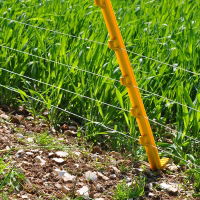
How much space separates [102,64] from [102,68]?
0.08 meters

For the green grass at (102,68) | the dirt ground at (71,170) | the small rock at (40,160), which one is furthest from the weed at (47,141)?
the green grass at (102,68)

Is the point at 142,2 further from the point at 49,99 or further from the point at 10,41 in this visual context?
the point at 49,99

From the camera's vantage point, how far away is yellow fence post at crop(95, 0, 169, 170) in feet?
11.5

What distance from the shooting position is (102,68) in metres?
4.34

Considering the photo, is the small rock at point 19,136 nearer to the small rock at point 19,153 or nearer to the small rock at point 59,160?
the small rock at point 19,153

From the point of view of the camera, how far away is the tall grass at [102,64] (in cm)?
414

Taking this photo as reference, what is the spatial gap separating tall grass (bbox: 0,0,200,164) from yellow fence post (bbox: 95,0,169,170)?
0.22 m

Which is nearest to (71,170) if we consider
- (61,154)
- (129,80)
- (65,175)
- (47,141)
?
(65,175)

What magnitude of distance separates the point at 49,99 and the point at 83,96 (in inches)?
10.5

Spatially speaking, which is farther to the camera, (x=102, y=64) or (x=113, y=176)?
(x=102, y=64)

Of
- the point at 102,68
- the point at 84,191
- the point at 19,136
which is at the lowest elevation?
the point at 84,191

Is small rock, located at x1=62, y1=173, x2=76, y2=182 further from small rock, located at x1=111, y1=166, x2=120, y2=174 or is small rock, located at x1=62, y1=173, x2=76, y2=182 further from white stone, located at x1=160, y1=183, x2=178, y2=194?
white stone, located at x1=160, y1=183, x2=178, y2=194

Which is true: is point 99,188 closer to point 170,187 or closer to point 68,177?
point 68,177

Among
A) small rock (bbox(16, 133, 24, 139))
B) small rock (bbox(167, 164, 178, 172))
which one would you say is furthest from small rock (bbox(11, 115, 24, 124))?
small rock (bbox(167, 164, 178, 172))
